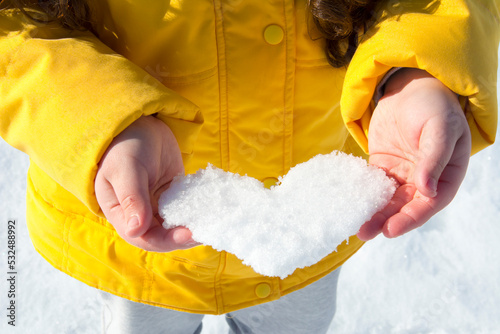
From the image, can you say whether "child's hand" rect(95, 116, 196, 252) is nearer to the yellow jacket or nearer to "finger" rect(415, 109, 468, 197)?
the yellow jacket

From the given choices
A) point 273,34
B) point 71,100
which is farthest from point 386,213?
point 71,100

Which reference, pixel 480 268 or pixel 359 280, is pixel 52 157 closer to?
pixel 359 280

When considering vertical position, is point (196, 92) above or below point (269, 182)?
above

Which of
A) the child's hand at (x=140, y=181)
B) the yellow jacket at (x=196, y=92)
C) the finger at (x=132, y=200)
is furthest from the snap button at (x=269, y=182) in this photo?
the finger at (x=132, y=200)

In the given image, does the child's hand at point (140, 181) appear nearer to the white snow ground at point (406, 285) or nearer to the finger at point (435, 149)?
the finger at point (435, 149)

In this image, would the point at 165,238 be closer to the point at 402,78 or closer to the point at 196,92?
the point at 196,92

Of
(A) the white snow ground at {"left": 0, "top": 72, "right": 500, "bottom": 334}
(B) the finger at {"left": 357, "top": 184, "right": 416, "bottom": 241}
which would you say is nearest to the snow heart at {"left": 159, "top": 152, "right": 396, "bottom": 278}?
(B) the finger at {"left": 357, "top": 184, "right": 416, "bottom": 241}
